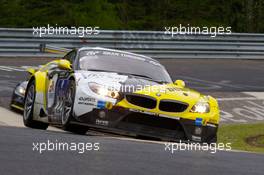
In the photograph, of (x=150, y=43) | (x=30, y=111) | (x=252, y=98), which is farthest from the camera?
(x=150, y=43)

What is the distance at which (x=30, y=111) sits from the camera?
474 inches

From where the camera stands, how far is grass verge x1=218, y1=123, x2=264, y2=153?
14563 millimetres

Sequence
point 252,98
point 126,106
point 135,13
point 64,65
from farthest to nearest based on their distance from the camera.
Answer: point 135,13 < point 252,98 < point 64,65 < point 126,106

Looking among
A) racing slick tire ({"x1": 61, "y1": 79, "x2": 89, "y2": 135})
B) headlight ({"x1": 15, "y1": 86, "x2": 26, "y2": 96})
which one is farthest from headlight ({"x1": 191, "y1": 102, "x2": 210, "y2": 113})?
headlight ({"x1": 15, "y1": 86, "x2": 26, "y2": 96})

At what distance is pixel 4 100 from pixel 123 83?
269 inches

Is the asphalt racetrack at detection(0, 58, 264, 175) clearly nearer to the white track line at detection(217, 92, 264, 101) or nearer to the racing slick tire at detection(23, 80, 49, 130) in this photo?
the racing slick tire at detection(23, 80, 49, 130)

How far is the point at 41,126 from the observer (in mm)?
12125

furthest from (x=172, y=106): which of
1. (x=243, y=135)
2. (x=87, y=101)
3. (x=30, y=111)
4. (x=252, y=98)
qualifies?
(x=252, y=98)

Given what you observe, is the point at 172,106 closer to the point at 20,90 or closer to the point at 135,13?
the point at 20,90

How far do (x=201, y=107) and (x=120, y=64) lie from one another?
156 centimetres

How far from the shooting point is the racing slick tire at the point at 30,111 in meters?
12.0

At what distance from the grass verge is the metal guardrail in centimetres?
1069

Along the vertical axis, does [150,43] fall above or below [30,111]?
below
